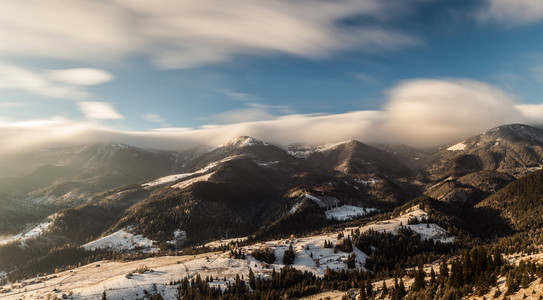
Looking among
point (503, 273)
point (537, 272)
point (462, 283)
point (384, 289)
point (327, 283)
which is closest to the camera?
point (537, 272)

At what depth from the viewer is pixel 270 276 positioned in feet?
620

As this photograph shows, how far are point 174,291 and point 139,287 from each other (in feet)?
68.7

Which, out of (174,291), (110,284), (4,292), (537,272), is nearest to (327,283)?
(174,291)

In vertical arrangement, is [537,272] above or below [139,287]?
above

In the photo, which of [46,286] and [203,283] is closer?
[203,283]

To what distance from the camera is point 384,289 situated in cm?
13862

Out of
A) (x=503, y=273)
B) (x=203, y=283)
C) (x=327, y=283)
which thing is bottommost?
(x=327, y=283)

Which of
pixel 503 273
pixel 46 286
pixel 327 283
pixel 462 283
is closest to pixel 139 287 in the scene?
pixel 46 286

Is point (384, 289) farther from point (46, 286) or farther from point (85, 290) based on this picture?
point (46, 286)

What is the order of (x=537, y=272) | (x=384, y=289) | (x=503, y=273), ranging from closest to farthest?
(x=537, y=272), (x=503, y=273), (x=384, y=289)

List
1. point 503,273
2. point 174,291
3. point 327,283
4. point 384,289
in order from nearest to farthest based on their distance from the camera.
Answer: point 503,273 < point 384,289 < point 174,291 < point 327,283

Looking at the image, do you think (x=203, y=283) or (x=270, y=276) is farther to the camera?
(x=270, y=276)

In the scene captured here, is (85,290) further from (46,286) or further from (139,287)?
(46,286)

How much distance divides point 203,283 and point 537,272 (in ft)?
501
